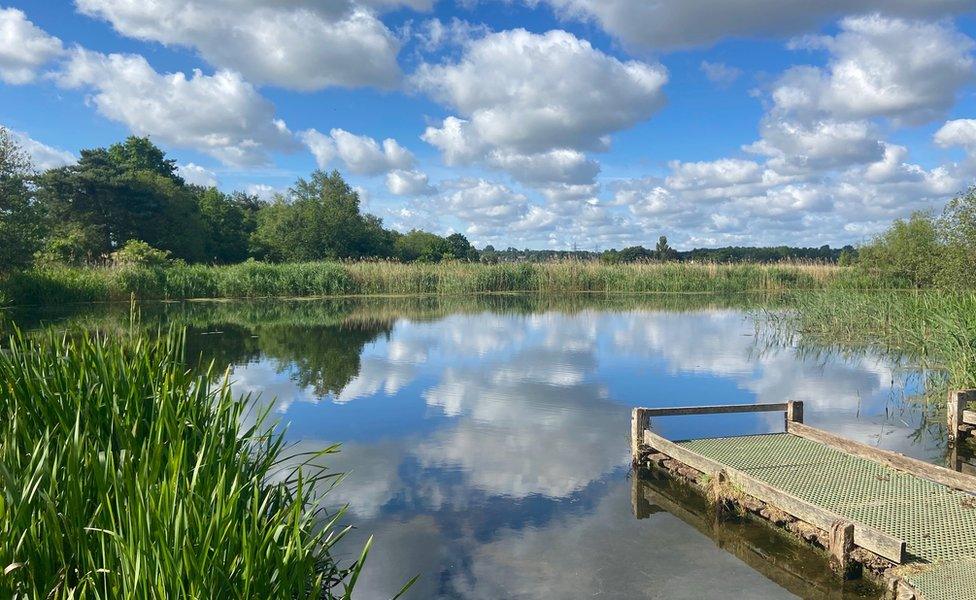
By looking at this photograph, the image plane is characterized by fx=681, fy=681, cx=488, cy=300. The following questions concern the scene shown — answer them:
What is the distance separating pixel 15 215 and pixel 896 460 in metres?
30.7

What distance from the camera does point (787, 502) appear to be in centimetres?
586

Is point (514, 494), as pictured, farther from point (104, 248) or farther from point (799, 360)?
point (104, 248)

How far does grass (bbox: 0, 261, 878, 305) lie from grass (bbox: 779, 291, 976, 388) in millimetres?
14395

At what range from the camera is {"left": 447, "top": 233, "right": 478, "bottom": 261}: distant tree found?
250ft

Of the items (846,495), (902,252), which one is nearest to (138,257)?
(846,495)

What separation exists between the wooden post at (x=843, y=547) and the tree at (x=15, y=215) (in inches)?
1158

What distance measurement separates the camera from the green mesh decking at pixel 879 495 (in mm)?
4706

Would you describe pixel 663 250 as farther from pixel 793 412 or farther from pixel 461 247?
pixel 793 412

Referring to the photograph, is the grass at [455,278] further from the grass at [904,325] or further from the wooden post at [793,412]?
the wooden post at [793,412]

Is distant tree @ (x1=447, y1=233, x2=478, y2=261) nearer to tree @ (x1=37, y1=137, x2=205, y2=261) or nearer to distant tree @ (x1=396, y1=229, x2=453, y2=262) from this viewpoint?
distant tree @ (x1=396, y1=229, x2=453, y2=262)

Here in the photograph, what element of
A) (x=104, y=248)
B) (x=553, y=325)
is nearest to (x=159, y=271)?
(x=104, y=248)

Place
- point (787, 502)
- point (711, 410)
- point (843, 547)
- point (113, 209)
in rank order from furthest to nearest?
point (113, 209)
point (711, 410)
point (787, 502)
point (843, 547)

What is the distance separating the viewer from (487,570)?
5.57 m

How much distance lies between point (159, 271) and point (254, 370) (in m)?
22.1
